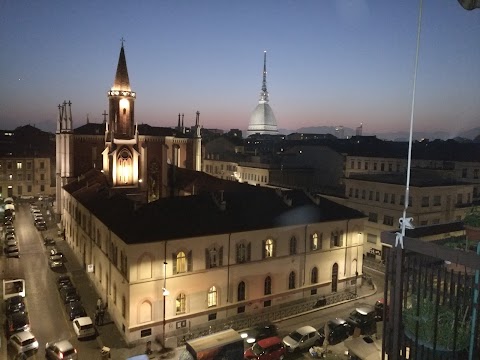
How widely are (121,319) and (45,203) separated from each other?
194 feet

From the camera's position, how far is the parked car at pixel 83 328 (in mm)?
28094

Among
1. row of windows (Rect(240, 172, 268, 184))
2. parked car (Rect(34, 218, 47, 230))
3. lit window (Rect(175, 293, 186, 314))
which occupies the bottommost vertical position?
Answer: parked car (Rect(34, 218, 47, 230))

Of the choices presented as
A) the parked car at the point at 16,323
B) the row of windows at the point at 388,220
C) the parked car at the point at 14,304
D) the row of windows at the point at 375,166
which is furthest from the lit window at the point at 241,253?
the row of windows at the point at 375,166

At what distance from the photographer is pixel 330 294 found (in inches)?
1463

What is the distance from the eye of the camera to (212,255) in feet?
102

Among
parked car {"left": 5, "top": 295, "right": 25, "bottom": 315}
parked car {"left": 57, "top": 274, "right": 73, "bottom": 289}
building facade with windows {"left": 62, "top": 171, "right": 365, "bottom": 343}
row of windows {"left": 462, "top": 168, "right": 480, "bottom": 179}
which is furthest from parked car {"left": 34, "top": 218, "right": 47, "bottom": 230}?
row of windows {"left": 462, "top": 168, "right": 480, "bottom": 179}

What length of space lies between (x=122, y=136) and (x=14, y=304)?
2612 cm

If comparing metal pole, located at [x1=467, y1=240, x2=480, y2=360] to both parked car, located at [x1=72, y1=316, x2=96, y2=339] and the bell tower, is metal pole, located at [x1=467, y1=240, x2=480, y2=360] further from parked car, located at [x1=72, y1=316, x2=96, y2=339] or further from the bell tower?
the bell tower

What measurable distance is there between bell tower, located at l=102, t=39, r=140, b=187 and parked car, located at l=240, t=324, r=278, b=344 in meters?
29.6

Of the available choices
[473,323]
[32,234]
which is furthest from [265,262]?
[32,234]

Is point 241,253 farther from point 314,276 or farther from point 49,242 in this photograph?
point 49,242

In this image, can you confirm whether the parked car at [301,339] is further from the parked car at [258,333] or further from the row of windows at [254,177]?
the row of windows at [254,177]

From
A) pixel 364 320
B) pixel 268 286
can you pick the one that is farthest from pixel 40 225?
pixel 364 320

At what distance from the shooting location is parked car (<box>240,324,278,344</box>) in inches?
1083
